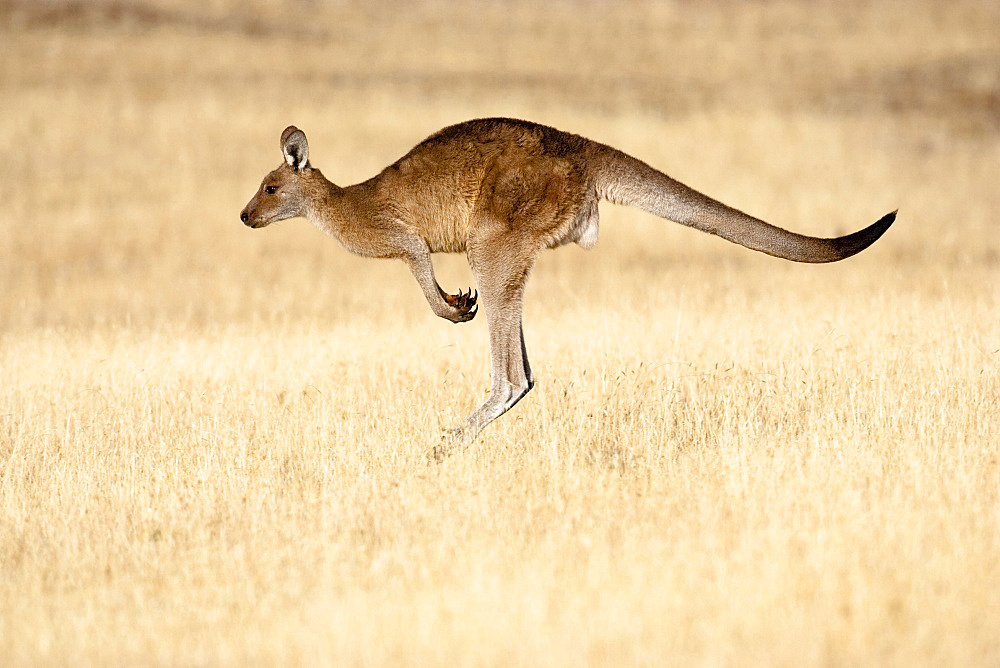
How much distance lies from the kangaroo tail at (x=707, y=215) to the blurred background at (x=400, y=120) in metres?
7.81

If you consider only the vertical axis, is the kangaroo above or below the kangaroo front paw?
above

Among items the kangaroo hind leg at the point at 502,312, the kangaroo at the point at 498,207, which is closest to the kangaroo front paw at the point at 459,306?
the kangaroo at the point at 498,207

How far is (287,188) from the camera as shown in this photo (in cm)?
858

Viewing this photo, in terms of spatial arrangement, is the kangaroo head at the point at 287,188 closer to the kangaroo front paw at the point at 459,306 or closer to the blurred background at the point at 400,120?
the kangaroo front paw at the point at 459,306

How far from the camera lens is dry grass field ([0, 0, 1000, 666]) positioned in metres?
5.07

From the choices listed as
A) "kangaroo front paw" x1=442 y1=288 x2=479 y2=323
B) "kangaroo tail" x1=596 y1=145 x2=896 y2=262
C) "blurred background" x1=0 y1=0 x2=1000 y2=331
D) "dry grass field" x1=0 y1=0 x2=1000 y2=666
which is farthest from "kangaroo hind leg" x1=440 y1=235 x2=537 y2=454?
"blurred background" x1=0 y1=0 x2=1000 y2=331

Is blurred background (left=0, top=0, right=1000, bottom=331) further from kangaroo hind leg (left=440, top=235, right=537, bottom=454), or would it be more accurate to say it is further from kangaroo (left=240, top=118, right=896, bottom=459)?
kangaroo hind leg (left=440, top=235, right=537, bottom=454)

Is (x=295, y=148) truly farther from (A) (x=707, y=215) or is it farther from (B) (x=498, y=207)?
(A) (x=707, y=215)

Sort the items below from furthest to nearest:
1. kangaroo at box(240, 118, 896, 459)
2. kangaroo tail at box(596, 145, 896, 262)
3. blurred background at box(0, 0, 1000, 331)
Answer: blurred background at box(0, 0, 1000, 331)
kangaroo at box(240, 118, 896, 459)
kangaroo tail at box(596, 145, 896, 262)

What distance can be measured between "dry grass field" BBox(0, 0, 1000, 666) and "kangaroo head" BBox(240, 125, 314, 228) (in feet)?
4.69

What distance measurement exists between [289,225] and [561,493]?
46.3 ft

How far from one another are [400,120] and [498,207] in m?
16.3

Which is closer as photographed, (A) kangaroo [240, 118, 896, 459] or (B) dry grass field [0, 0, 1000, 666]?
(B) dry grass field [0, 0, 1000, 666]

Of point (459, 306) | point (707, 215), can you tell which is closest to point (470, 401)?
point (459, 306)
